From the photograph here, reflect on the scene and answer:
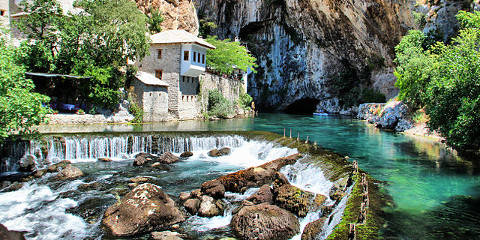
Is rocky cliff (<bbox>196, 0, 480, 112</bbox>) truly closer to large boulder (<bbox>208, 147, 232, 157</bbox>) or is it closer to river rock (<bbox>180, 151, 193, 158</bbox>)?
large boulder (<bbox>208, 147, 232, 157</bbox>)

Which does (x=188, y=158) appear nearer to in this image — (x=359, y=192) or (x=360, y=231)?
(x=359, y=192)

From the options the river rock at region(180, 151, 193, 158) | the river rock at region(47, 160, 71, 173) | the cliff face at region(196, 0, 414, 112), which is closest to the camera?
the river rock at region(47, 160, 71, 173)

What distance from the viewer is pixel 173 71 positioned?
31.9 m

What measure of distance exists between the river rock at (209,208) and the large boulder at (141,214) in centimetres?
65

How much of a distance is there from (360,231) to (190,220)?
A: 5.02 meters

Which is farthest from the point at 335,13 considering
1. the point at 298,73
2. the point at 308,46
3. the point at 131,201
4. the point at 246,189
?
the point at 131,201

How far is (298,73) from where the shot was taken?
5706 cm

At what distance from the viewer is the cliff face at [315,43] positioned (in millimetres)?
49688

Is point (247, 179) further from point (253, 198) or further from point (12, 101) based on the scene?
point (12, 101)

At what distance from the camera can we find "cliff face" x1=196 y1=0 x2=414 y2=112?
4969cm

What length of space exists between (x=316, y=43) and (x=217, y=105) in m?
25.0

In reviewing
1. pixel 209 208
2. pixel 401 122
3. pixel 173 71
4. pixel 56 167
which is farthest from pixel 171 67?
pixel 209 208

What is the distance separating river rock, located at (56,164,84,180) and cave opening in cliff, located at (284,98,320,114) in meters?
48.7

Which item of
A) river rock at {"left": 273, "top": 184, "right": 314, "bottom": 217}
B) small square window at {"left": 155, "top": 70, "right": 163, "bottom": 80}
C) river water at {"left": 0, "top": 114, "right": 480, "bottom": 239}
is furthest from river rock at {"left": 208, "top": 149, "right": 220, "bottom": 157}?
small square window at {"left": 155, "top": 70, "right": 163, "bottom": 80}
